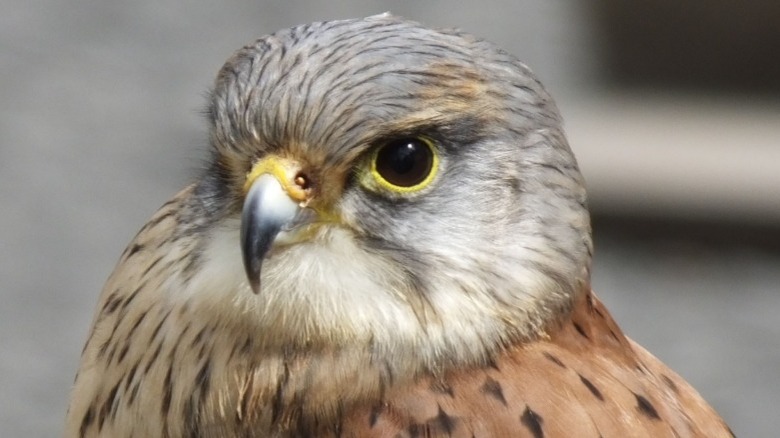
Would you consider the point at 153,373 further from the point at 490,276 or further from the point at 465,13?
the point at 465,13

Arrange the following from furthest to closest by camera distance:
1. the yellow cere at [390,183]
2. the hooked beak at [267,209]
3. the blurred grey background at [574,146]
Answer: the blurred grey background at [574,146] → the yellow cere at [390,183] → the hooked beak at [267,209]

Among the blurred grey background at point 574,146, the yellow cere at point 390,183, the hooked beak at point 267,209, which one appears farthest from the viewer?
the blurred grey background at point 574,146

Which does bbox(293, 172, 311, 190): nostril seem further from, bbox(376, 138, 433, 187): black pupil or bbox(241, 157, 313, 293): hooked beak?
bbox(376, 138, 433, 187): black pupil

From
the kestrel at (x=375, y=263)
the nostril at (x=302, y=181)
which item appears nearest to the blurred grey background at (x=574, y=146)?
the kestrel at (x=375, y=263)

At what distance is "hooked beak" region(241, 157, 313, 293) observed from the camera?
1.73 m

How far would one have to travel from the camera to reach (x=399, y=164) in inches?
72.1

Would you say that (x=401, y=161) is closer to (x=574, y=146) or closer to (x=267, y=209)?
(x=267, y=209)

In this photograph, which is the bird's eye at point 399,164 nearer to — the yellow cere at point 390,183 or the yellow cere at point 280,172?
the yellow cere at point 390,183

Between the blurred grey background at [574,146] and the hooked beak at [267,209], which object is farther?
the blurred grey background at [574,146]

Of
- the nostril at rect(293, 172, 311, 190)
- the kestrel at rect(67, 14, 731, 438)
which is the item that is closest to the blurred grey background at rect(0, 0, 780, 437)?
the kestrel at rect(67, 14, 731, 438)

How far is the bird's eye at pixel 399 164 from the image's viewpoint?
1831 millimetres

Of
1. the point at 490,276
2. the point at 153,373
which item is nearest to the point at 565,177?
the point at 490,276

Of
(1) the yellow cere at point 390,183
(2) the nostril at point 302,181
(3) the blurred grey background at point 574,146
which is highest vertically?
(2) the nostril at point 302,181

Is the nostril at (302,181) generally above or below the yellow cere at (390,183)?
above
